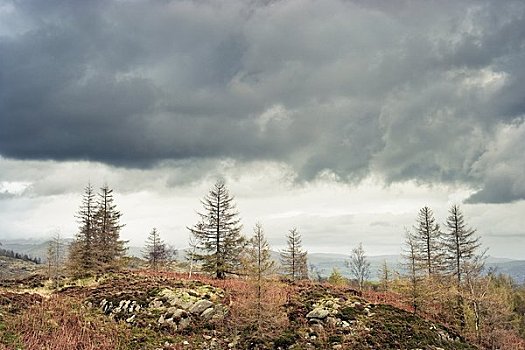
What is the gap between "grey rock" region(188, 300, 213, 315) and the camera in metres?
28.7

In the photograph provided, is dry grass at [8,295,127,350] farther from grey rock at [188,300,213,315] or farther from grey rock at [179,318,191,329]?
grey rock at [188,300,213,315]

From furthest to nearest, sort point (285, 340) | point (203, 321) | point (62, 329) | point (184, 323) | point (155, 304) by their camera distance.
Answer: point (155, 304) → point (203, 321) → point (184, 323) → point (285, 340) → point (62, 329)

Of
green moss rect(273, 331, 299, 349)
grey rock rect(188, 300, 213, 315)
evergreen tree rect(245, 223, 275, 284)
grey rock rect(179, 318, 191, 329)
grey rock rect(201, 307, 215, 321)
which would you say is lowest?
green moss rect(273, 331, 299, 349)

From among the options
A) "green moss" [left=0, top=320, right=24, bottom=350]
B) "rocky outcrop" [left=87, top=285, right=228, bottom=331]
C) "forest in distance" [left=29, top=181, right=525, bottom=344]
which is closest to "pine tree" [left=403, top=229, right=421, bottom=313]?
"forest in distance" [left=29, top=181, right=525, bottom=344]

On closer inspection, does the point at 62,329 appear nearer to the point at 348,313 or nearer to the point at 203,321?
the point at 203,321

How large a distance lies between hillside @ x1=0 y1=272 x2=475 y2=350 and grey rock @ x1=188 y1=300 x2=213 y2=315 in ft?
0.23

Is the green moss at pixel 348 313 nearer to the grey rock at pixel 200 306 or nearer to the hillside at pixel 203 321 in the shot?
the hillside at pixel 203 321

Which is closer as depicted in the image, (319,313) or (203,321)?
(203,321)

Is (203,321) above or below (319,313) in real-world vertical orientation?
below

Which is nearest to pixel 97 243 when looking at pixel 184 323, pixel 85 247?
pixel 85 247

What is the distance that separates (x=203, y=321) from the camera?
28.1 meters

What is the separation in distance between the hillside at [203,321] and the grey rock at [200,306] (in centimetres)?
7

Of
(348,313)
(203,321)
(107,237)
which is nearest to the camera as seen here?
(203,321)

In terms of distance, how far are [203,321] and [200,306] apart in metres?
1.24
